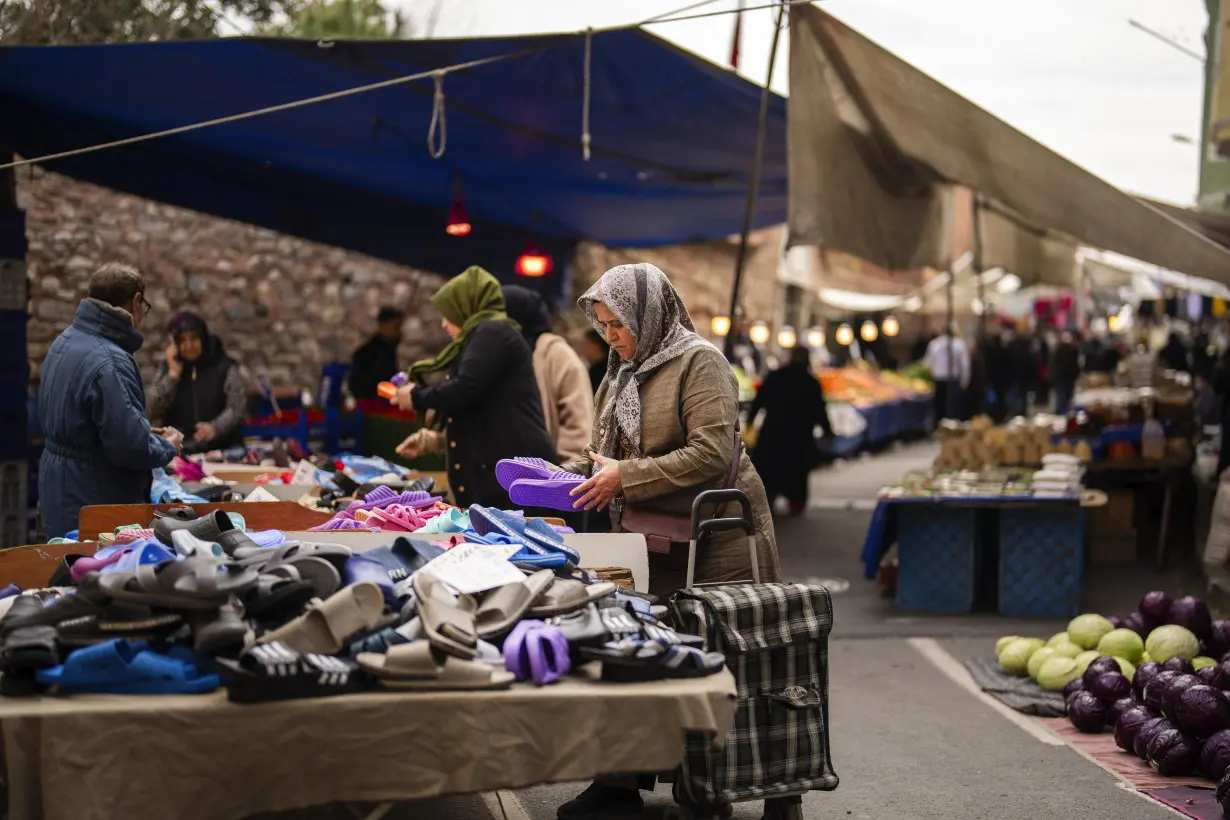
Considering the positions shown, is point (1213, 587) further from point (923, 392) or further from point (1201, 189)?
point (923, 392)

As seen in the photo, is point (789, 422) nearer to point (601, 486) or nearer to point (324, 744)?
point (601, 486)

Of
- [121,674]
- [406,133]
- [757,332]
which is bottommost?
[121,674]

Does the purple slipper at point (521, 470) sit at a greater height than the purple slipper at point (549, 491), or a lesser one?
greater

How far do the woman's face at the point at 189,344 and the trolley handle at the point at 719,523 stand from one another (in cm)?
466

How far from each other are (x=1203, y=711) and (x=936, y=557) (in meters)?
3.68

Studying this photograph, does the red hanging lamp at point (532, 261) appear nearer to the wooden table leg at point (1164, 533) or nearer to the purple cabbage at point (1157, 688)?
the wooden table leg at point (1164, 533)

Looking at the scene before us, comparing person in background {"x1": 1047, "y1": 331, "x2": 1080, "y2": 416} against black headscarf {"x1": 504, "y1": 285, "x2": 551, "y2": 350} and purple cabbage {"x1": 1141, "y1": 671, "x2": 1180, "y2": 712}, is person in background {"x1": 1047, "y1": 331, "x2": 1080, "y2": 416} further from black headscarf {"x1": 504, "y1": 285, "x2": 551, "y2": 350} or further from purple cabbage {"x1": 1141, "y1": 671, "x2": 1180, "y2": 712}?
purple cabbage {"x1": 1141, "y1": 671, "x2": 1180, "y2": 712}

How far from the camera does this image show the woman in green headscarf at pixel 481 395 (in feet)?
19.4

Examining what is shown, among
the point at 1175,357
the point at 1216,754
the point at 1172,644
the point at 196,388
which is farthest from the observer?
the point at 1175,357

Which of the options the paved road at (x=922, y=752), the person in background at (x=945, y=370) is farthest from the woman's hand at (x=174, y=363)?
Result: the person in background at (x=945, y=370)

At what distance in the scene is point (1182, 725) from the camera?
5062 mm

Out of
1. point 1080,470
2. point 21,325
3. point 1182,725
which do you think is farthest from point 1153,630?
point 21,325

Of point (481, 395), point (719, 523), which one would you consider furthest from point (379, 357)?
point (719, 523)

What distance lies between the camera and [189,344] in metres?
8.05
